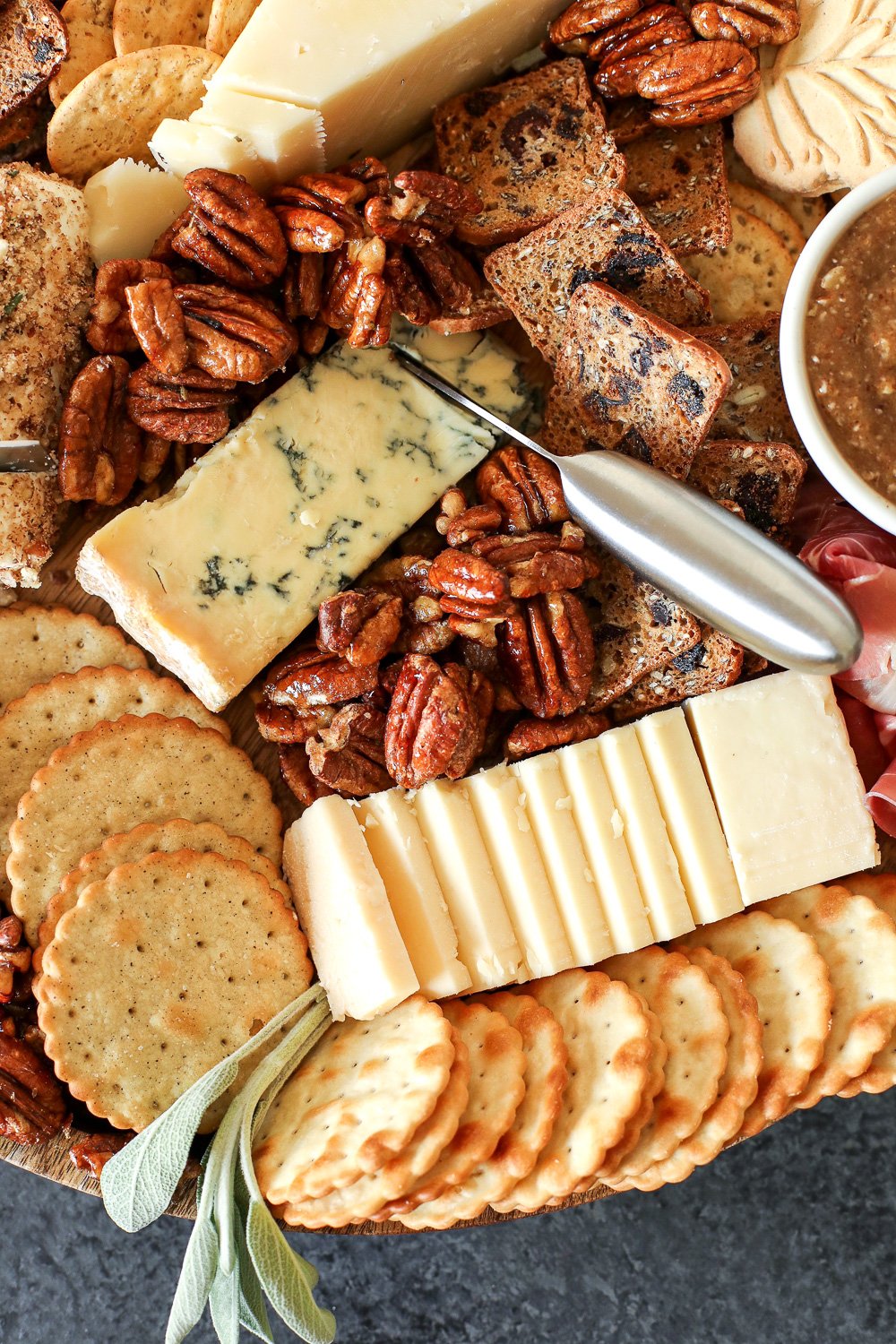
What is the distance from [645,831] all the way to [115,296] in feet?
4.06

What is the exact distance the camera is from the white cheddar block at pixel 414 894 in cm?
179

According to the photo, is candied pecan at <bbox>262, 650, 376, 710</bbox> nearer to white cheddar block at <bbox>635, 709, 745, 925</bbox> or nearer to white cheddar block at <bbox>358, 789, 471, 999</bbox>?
white cheddar block at <bbox>358, 789, 471, 999</bbox>

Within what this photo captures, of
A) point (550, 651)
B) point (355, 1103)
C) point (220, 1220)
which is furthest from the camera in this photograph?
point (550, 651)

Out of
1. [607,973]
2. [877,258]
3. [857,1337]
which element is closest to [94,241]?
[877,258]

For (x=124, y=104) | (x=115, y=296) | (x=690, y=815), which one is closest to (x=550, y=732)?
(x=690, y=815)

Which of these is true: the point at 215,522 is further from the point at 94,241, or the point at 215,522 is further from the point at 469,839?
the point at 469,839

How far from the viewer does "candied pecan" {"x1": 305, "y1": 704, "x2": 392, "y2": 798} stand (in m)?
1.86

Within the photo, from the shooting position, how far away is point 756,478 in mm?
1934

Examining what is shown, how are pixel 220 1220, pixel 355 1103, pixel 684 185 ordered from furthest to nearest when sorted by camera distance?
1. pixel 684 185
2. pixel 355 1103
3. pixel 220 1220

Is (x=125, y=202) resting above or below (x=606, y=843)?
above

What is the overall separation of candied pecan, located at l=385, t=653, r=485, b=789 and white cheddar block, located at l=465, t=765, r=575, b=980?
2.5 inches

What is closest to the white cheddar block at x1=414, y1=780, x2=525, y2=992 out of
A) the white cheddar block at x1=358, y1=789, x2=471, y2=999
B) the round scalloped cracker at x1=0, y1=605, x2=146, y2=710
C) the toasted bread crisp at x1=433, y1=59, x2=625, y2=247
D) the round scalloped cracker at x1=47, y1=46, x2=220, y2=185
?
the white cheddar block at x1=358, y1=789, x2=471, y2=999

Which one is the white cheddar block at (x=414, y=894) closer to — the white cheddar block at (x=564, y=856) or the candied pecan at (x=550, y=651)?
the white cheddar block at (x=564, y=856)

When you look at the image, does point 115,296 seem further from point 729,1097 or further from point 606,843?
point 729,1097
